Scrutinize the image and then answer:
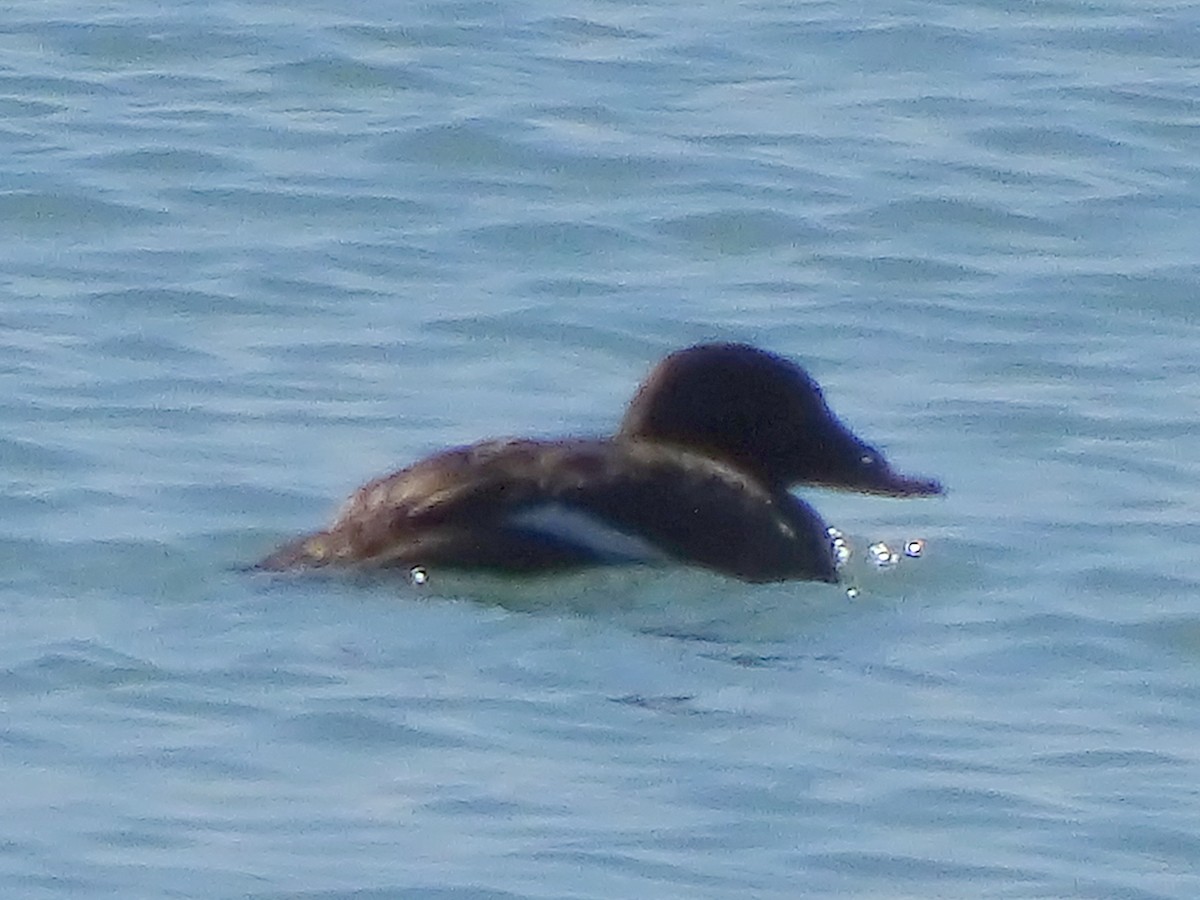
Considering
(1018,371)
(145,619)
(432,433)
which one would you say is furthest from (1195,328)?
(145,619)

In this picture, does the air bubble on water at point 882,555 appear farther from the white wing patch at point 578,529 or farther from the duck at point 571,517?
the white wing patch at point 578,529

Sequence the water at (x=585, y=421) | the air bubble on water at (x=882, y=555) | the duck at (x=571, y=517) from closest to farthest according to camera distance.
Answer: the water at (x=585, y=421), the duck at (x=571, y=517), the air bubble on water at (x=882, y=555)

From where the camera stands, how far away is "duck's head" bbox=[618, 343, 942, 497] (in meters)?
Answer: 10.8

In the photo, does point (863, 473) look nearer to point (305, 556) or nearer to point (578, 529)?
point (578, 529)

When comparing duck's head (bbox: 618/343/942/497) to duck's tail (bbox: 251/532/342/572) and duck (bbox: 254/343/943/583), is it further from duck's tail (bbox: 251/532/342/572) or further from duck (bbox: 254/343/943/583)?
duck's tail (bbox: 251/532/342/572)

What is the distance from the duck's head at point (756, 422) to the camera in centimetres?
1082

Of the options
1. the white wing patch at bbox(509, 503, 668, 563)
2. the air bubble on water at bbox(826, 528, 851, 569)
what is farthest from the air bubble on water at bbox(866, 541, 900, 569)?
the white wing patch at bbox(509, 503, 668, 563)

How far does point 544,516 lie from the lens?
977 cm

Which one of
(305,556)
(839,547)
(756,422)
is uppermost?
(756,422)

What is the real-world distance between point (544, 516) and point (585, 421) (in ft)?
6.61

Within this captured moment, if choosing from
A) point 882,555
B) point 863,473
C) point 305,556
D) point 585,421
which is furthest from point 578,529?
point 585,421

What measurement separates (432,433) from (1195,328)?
2.48 metres

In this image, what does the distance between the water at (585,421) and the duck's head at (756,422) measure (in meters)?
0.19

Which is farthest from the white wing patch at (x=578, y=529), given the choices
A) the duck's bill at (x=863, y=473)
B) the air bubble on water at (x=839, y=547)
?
the duck's bill at (x=863, y=473)
